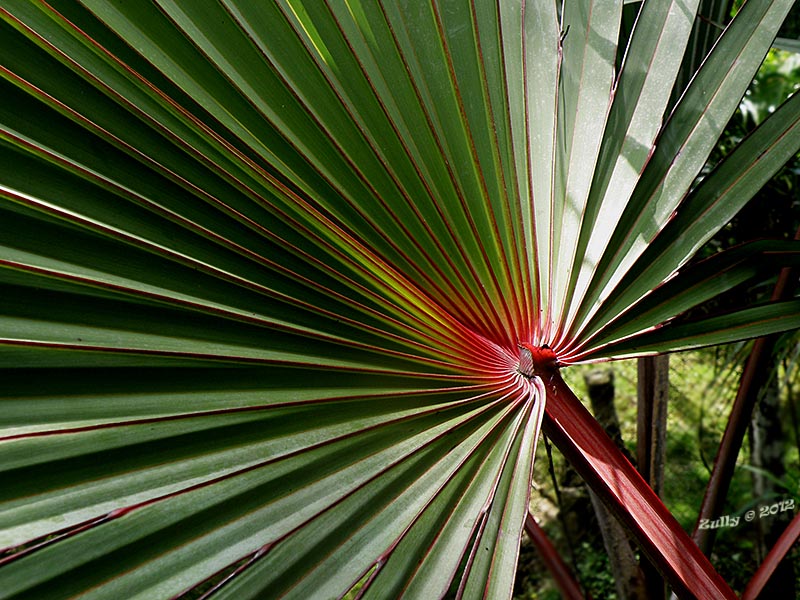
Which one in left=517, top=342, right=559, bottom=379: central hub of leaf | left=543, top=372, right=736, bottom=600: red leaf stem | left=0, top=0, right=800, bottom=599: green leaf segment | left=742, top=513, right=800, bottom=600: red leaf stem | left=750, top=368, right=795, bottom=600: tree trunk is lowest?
left=750, top=368, right=795, bottom=600: tree trunk

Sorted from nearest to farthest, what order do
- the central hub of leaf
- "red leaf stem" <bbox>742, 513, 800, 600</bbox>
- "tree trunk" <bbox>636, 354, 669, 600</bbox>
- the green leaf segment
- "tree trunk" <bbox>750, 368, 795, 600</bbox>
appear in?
the green leaf segment
the central hub of leaf
"red leaf stem" <bbox>742, 513, 800, 600</bbox>
"tree trunk" <bbox>636, 354, 669, 600</bbox>
"tree trunk" <bbox>750, 368, 795, 600</bbox>

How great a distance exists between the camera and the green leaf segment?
0.50 m

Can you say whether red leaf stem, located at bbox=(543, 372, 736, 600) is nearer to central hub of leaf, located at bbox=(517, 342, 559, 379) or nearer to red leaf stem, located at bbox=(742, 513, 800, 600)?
central hub of leaf, located at bbox=(517, 342, 559, 379)

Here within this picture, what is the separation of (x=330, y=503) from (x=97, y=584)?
177 millimetres

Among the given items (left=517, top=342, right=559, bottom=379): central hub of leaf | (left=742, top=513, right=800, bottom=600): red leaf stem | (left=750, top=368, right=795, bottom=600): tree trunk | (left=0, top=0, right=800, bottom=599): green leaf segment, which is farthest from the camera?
(left=750, top=368, right=795, bottom=600): tree trunk

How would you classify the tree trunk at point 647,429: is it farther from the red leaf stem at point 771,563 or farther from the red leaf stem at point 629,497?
the red leaf stem at point 629,497

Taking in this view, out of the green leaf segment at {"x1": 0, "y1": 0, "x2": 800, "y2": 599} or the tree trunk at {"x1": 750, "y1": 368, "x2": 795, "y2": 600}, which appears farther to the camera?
the tree trunk at {"x1": 750, "y1": 368, "x2": 795, "y2": 600}

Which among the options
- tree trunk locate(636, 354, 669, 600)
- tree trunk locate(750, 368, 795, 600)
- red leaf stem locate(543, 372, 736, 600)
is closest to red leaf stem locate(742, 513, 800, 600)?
tree trunk locate(636, 354, 669, 600)

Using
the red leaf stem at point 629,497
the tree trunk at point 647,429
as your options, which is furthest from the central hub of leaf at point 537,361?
the tree trunk at point 647,429

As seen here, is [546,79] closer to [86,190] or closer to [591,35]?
[591,35]

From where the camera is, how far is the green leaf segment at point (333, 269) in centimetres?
50

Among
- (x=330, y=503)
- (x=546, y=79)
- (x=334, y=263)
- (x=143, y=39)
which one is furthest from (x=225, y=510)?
(x=546, y=79)

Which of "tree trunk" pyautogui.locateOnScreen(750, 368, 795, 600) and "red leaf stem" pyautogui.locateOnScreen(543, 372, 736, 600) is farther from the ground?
"red leaf stem" pyautogui.locateOnScreen(543, 372, 736, 600)

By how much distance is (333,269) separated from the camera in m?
0.64
